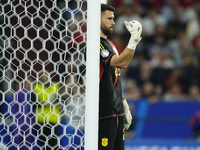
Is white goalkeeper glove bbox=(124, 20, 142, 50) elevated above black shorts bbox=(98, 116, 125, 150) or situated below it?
above

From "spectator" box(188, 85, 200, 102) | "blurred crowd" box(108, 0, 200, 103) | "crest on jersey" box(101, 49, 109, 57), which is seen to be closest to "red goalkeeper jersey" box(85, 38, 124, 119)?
"crest on jersey" box(101, 49, 109, 57)

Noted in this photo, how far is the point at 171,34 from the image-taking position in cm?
586

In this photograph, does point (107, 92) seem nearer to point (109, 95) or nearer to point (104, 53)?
point (109, 95)

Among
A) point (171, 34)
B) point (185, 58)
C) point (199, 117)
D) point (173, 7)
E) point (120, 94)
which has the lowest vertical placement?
point (199, 117)

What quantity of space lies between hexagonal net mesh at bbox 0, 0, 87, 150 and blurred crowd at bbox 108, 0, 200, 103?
161 cm

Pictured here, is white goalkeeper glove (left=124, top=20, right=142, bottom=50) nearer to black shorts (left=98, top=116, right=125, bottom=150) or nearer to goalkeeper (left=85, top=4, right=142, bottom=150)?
goalkeeper (left=85, top=4, right=142, bottom=150)

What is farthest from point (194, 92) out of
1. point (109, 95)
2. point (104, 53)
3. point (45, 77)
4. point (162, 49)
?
point (104, 53)

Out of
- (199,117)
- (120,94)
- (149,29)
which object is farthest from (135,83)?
(120,94)

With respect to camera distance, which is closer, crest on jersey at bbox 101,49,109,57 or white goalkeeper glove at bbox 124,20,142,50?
white goalkeeper glove at bbox 124,20,142,50

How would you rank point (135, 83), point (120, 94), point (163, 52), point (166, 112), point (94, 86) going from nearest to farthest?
point (94, 86) < point (120, 94) < point (166, 112) < point (135, 83) < point (163, 52)

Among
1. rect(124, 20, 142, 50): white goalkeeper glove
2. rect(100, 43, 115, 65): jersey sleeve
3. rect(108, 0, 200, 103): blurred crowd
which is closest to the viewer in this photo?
rect(124, 20, 142, 50): white goalkeeper glove

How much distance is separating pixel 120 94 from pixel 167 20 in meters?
4.03

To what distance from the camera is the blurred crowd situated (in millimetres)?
4773

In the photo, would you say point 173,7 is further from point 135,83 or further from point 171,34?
point 135,83
